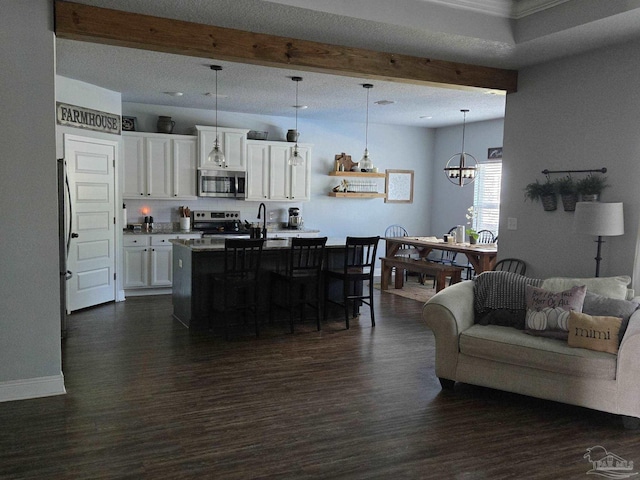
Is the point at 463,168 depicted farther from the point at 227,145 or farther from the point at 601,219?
the point at 601,219

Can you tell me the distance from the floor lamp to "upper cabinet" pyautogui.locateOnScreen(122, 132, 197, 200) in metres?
5.42

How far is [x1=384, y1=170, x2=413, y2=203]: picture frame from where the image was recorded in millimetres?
9711

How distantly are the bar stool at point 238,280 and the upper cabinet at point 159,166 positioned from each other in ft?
8.67

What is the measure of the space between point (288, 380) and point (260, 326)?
172 cm

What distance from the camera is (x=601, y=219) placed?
411 centimetres

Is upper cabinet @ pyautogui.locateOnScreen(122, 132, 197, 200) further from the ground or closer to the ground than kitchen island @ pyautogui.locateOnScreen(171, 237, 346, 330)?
further from the ground

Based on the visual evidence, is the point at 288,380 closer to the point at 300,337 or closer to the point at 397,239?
the point at 300,337

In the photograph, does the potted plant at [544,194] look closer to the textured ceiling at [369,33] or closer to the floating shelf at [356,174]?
the textured ceiling at [369,33]

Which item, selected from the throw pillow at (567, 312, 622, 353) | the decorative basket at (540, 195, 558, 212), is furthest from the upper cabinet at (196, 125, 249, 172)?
the throw pillow at (567, 312, 622, 353)

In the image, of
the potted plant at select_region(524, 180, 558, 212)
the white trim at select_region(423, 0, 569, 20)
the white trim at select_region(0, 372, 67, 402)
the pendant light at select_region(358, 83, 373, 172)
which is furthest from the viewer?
the pendant light at select_region(358, 83, 373, 172)

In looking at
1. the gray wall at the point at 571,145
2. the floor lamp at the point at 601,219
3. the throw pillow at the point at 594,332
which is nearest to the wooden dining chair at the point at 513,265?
the gray wall at the point at 571,145

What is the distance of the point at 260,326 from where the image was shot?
5.82m

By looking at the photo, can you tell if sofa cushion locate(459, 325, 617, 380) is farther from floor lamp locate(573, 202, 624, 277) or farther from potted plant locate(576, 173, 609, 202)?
potted plant locate(576, 173, 609, 202)

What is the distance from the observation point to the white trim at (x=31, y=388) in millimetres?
3625
